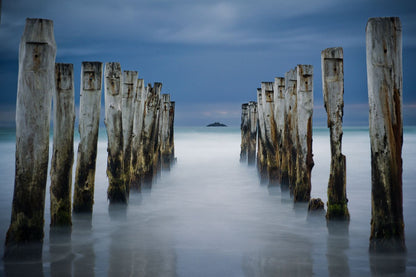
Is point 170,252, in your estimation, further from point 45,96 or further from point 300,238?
point 45,96

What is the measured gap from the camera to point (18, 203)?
3793 mm

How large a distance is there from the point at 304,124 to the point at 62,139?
11.2ft

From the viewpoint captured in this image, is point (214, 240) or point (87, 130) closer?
point (214, 240)

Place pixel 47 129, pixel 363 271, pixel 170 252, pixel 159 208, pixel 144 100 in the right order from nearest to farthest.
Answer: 1. pixel 363 271
2. pixel 47 129
3. pixel 170 252
4. pixel 159 208
5. pixel 144 100

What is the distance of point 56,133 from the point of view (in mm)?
4730

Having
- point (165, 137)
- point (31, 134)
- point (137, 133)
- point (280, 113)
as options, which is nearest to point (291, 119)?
point (280, 113)

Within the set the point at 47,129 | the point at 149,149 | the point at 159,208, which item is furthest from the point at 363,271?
the point at 149,149

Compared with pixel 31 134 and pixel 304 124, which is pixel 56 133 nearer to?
pixel 31 134

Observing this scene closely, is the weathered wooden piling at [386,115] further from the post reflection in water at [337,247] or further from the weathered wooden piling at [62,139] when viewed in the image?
the weathered wooden piling at [62,139]

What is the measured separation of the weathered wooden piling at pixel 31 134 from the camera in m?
3.76

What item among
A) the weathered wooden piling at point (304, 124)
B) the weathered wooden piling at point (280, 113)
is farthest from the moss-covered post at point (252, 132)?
the weathered wooden piling at point (304, 124)

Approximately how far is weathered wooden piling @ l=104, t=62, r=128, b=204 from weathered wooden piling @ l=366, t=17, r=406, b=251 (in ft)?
12.1

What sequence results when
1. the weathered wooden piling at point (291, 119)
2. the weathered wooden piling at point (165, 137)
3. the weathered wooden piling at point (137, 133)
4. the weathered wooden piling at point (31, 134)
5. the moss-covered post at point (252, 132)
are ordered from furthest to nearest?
1. the moss-covered post at point (252, 132)
2. the weathered wooden piling at point (165, 137)
3. the weathered wooden piling at point (137, 133)
4. the weathered wooden piling at point (291, 119)
5. the weathered wooden piling at point (31, 134)

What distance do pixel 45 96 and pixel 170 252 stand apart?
6.53ft
